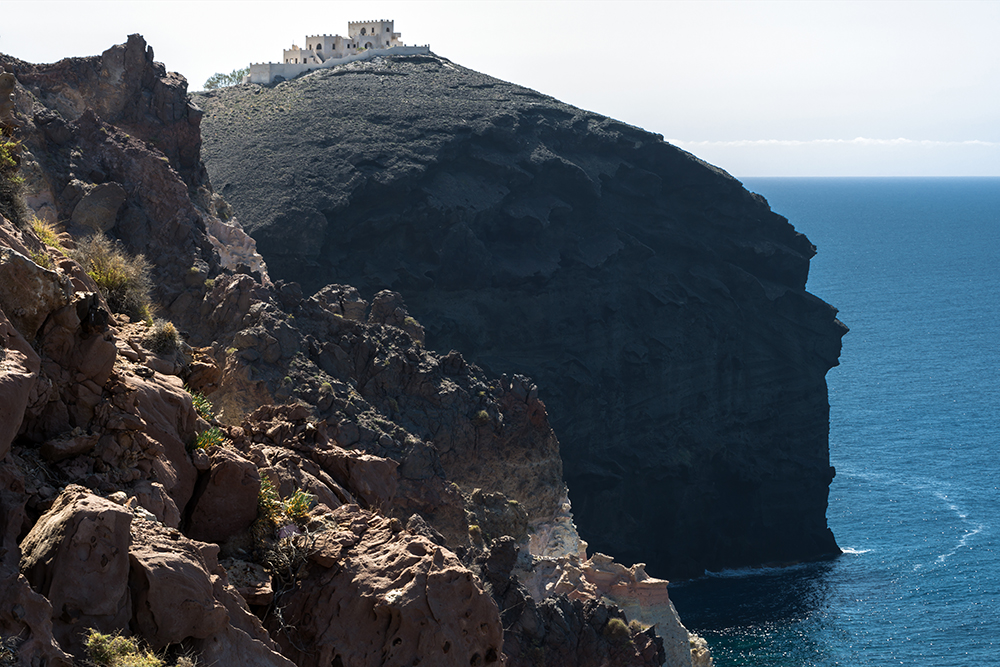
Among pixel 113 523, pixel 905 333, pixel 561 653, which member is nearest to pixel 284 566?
pixel 113 523

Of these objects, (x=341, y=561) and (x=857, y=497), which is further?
(x=857, y=497)

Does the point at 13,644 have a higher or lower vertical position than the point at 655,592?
higher

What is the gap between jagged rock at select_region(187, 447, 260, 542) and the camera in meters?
11.1

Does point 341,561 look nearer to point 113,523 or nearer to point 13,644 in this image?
point 113,523

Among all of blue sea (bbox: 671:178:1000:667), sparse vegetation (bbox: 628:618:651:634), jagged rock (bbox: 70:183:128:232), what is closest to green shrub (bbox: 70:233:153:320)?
sparse vegetation (bbox: 628:618:651:634)

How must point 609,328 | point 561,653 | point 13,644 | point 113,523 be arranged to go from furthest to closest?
point 609,328 < point 561,653 < point 113,523 < point 13,644

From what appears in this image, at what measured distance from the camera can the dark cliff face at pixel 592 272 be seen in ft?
250

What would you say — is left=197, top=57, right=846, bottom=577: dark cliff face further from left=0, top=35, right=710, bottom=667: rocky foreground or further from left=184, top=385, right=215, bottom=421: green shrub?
left=184, top=385, right=215, bottom=421: green shrub

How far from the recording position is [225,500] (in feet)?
36.7

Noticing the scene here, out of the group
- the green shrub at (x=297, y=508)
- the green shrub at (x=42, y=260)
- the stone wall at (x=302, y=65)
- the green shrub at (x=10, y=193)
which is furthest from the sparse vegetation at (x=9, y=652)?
the stone wall at (x=302, y=65)

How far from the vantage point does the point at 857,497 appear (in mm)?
87062

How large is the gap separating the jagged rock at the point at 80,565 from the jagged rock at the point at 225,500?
249cm

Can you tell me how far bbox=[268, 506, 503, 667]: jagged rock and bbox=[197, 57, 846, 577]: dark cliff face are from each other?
2436 inches

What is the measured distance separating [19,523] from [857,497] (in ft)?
282
